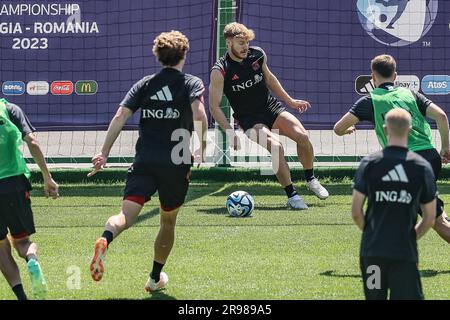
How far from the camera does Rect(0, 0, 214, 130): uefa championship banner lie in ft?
50.9

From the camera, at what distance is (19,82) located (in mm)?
15539

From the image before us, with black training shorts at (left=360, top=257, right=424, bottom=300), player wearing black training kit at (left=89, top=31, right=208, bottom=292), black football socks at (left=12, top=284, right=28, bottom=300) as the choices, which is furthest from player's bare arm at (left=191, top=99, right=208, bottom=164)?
black training shorts at (left=360, top=257, right=424, bottom=300)

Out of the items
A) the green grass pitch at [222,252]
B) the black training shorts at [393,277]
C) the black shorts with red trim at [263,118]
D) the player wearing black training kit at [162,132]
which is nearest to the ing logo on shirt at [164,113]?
the player wearing black training kit at [162,132]

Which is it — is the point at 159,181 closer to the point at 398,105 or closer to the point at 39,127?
the point at 398,105

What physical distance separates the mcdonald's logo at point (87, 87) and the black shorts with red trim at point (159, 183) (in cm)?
823

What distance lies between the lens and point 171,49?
7.50m

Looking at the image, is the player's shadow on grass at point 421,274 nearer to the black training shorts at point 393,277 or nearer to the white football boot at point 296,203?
the black training shorts at point 393,277

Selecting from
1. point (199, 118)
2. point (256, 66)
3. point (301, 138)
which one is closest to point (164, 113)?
point (199, 118)

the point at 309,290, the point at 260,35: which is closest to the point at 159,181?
the point at 309,290

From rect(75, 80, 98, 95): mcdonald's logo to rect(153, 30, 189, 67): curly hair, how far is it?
26.6 ft

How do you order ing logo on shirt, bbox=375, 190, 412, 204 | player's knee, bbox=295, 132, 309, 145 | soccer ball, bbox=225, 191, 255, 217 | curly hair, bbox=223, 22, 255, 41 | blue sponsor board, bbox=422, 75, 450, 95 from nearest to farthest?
ing logo on shirt, bbox=375, 190, 412, 204 < curly hair, bbox=223, 22, 255, 41 < soccer ball, bbox=225, 191, 255, 217 < player's knee, bbox=295, 132, 309, 145 < blue sponsor board, bbox=422, 75, 450, 95

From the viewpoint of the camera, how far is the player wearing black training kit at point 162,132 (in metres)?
7.37

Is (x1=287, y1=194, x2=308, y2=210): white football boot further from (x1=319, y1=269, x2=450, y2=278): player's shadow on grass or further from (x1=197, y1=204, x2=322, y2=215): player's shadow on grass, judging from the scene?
(x1=319, y1=269, x2=450, y2=278): player's shadow on grass

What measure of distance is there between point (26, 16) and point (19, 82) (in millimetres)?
1045
